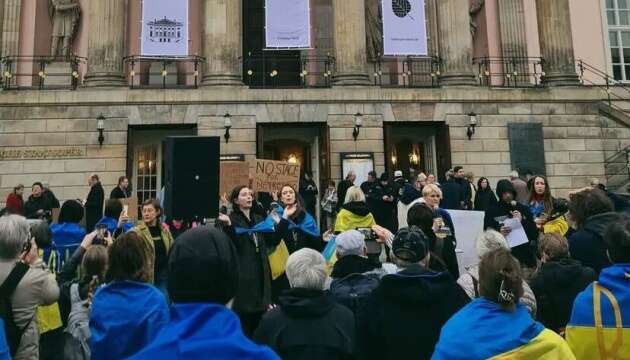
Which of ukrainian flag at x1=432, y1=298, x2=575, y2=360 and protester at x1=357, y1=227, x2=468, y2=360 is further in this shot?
protester at x1=357, y1=227, x2=468, y2=360

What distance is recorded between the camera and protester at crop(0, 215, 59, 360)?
12.9 feet

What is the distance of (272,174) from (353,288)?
299 inches

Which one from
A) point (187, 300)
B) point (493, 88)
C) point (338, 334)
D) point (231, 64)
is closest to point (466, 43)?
point (493, 88)

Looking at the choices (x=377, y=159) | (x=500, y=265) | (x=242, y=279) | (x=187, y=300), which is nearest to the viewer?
(x=187, y=300)

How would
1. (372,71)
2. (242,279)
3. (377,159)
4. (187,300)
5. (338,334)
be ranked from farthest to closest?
1. (372,71)
2. (377,159)
3. (242,279)
4. (338,334)
5. (187,300)

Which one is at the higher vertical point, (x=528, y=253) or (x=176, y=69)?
(x=176, y=69)

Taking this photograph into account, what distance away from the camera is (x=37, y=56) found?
68.3 feet

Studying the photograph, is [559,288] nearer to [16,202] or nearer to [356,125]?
[16,202]

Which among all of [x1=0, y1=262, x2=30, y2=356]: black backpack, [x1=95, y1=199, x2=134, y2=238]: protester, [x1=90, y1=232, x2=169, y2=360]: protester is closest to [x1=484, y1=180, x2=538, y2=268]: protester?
[x1=95, y1=199, x2=134, y2=238]: protester

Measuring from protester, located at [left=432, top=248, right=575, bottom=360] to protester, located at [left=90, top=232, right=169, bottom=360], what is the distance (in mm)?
1819

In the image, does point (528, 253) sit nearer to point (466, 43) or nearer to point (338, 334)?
point (338, 334)

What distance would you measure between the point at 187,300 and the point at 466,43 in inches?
823

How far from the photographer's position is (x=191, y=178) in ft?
20.7

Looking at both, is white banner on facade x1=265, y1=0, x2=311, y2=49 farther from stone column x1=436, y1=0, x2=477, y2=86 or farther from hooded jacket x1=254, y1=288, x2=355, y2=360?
hooded jacket x1=254, y1=288, x2=355, y2=360
